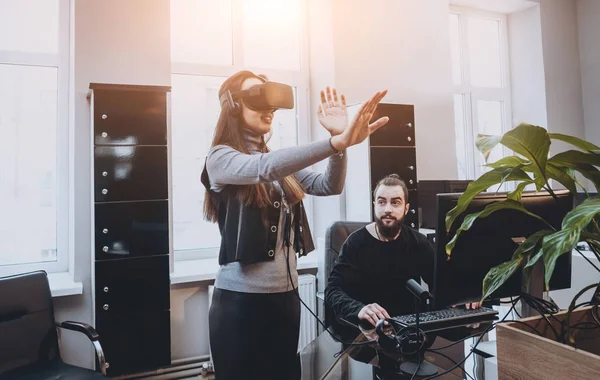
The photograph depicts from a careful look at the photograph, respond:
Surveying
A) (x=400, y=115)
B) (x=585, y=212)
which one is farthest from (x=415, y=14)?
(x=585, y=212)

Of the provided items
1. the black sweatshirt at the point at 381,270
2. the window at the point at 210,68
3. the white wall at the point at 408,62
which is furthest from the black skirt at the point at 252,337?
the white wall at the point at 408,62

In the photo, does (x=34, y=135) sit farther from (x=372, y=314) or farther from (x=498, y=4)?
(x=498, y=4)

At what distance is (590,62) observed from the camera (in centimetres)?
404

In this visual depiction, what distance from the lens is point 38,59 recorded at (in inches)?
106

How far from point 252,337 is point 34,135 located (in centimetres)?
223

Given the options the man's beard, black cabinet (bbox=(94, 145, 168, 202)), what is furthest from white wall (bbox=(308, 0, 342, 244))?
black cabinet (bbox=(94, 145, 168, 202))

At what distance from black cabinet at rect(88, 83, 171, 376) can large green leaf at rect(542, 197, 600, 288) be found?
203 centimetres

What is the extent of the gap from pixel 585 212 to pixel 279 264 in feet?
2.87

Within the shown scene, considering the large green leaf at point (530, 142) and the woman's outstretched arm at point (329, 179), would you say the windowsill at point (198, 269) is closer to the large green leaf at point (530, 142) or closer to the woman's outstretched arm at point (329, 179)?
the woman's outstretched arm at point (329, 179)

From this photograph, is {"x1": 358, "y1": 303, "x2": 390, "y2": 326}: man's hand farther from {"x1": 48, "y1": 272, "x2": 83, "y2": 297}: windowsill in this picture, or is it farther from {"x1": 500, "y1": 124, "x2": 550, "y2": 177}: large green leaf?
{"x1": 48, "y1": 272, "x2": 83, "y2": 297}: windowsill

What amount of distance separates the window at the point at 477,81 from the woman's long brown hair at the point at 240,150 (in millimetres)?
2987

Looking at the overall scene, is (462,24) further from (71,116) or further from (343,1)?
(71,116)

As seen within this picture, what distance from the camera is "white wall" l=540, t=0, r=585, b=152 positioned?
3.97 metres

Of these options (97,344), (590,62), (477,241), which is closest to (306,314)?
(97,344)
